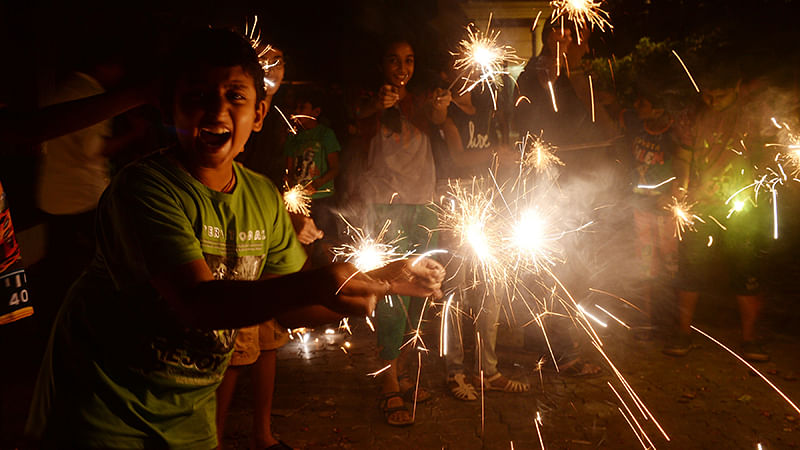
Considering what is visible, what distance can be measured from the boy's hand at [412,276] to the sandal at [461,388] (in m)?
2.68

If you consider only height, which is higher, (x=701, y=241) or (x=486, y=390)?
(x=701, y=241)

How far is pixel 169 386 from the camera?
177 cm

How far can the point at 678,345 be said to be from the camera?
216 inches

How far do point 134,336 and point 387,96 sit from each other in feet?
10.5

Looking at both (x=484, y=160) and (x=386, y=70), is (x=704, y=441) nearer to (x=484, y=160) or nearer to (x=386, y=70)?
(x=484, y=160)

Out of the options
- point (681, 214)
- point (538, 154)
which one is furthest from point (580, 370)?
point (538, 154)

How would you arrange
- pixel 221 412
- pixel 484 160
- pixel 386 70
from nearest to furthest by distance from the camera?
pixel 221 412 < pixel 386 70 < pixel 484 160

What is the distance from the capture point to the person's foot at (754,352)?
17.1ft

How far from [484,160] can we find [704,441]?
2861mm

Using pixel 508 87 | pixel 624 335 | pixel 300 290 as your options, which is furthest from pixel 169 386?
pixel 624 335

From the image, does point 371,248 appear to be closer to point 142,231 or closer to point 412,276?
point 412,276

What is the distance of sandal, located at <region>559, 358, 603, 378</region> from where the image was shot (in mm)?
5078

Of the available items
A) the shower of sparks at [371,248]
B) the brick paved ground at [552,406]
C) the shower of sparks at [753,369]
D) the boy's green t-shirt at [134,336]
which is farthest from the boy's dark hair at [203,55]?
the shower of sparks at [753,369]

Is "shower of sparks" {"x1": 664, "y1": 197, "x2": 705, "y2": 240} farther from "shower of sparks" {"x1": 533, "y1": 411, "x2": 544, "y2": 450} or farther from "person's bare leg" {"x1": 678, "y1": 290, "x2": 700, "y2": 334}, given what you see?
"shower of sparks" {"x1": 533, "y1": 411, "x2": 544, "y2": 450}
